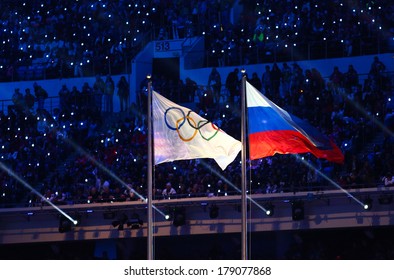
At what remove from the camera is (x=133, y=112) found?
126ft

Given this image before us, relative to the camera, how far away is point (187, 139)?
23.8m

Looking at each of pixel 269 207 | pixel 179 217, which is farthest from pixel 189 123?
pixel 179 217

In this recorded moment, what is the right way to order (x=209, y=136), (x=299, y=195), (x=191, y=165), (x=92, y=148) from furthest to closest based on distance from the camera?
(x=92, y=148)
(x=191, y=165)
(x=299, y=195)
(x=209, y=136)

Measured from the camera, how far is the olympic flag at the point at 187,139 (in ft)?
77.7

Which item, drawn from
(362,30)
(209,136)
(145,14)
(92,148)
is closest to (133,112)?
(92,148)

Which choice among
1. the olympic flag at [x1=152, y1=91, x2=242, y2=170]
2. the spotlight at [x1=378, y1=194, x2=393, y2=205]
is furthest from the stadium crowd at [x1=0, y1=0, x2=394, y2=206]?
the olympic flag at [x1=152, y1=91, x2=242, y2=170]

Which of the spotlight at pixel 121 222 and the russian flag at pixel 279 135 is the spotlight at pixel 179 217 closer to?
the spotlight at pixel 121 222

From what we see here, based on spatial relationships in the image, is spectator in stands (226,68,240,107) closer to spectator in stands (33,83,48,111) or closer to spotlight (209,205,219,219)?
spotlight (209,205,219,219)

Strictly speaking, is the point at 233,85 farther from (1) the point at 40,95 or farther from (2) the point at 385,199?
(2) the point at 385,199

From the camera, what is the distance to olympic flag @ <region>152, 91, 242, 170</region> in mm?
23672

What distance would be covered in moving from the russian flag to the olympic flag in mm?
515

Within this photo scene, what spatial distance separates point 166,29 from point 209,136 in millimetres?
18366

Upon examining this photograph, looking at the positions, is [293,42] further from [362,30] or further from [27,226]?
[27,226]

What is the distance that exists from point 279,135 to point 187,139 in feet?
6.01
